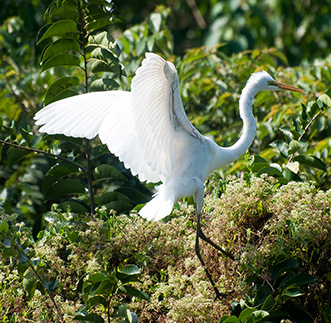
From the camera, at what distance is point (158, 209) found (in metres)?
3.07

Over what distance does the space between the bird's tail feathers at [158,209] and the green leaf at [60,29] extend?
3.74 feet

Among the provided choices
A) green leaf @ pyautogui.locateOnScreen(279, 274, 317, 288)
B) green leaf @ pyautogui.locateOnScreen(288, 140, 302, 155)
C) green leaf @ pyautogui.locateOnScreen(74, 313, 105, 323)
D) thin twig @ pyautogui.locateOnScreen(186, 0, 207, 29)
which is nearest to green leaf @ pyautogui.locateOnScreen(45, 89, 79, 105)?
green leaf @ pyautogui.locateOnScreen(288, 140, 302, 155)

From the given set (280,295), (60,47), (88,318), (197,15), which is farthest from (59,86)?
(197,15)

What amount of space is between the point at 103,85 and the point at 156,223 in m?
0.93

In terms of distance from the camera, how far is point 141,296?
Result: 247 cm

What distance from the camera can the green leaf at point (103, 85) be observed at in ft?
12.1

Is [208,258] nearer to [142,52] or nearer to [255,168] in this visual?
[255,168]

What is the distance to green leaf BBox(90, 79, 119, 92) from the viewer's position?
3.68 meters

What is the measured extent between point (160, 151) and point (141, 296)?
2.81 feet

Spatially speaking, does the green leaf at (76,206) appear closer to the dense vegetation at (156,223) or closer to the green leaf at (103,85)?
the dense vegetation at (156,223)

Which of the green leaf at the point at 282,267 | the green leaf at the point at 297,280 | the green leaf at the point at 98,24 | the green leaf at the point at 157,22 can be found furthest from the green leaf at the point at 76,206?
the green leaf at the point at 157,22

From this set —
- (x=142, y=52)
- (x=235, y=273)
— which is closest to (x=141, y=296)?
(x=235, y=273)

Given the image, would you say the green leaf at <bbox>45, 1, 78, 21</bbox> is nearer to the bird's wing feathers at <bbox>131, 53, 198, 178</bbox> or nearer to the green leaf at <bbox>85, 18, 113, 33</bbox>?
the green leaf at <bbox>85, 18, 113, 33</bbox>

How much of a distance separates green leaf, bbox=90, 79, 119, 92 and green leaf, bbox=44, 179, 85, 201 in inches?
23.2
